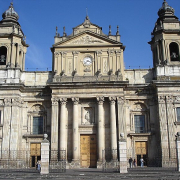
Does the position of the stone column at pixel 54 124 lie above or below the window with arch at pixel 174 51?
below

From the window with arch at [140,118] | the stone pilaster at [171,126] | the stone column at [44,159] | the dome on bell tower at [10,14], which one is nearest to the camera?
the stone column at [44,159]

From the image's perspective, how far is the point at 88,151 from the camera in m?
31.1

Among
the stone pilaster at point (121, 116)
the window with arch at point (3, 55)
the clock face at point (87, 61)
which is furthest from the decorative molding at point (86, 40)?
the window with arch at point (3, 55)

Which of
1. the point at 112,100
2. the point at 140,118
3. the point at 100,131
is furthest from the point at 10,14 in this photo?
the point at 140,118

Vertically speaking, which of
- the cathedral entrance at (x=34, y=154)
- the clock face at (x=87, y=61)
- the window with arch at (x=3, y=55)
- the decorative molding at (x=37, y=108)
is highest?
the window with arch at (x=3, y=55)

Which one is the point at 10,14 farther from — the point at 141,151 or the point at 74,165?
the point at 141,151

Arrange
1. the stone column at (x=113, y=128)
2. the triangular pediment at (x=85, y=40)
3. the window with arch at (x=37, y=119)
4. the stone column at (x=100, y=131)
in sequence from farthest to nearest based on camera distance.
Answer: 1. the triangular pediment at (x=85, y=40)
2. the window with arch at (x=37, y=119)
3. the stone column at (x=100, y=131)
4. the stone column at (x=113, y=128)

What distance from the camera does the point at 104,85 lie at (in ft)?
104

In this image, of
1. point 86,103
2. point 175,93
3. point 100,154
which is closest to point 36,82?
point 86,103

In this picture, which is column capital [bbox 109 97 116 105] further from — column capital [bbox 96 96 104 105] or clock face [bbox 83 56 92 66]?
clock face [bbox 83 56 92 66]

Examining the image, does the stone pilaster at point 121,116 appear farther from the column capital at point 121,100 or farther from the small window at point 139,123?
the small window at point 139,123

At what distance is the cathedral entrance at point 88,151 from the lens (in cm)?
3084

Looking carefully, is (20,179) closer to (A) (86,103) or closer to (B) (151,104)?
(A) (86,103)

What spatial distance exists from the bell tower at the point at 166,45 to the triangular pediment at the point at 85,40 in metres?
5.41
